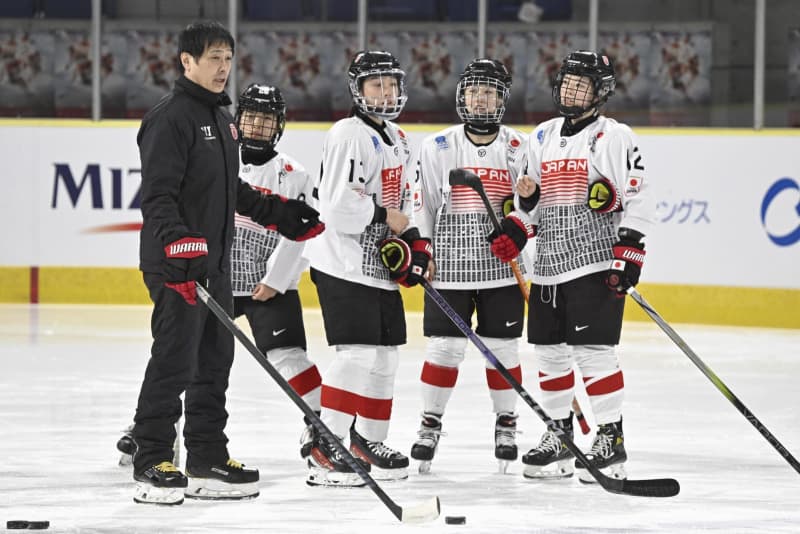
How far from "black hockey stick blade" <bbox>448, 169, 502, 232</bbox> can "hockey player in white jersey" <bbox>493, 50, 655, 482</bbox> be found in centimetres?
6

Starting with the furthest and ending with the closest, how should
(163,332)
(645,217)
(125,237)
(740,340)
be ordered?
(125,237) < (740,340) < (645,217) < (163,332)

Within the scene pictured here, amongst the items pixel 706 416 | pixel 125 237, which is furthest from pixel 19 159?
pixel 706 416

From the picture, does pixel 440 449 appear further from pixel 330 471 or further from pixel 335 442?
pixel 335 442

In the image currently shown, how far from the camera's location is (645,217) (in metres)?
4.38

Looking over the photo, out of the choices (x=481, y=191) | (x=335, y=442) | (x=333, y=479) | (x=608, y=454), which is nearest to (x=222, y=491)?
(x=333, y=479)

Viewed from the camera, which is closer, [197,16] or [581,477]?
[581,477]

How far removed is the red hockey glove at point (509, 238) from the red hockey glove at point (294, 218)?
0.63m

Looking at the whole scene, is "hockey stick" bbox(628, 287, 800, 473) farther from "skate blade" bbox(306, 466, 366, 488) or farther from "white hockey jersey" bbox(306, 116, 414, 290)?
"skate blade" bbox(306, 466, 366, 488)

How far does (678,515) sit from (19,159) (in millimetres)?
6543

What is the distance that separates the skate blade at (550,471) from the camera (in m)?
4.46

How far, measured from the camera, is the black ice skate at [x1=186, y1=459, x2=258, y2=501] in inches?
161

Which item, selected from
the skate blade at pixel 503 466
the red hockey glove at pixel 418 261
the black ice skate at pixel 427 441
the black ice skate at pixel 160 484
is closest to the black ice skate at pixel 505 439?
the skate blade at pixel 503 466

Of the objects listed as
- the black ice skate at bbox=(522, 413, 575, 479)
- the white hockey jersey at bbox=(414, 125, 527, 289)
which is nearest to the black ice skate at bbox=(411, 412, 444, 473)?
the black ice skate at bbox=(522, 413, 575, 479)

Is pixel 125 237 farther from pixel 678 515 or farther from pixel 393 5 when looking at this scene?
pixel 678 515
